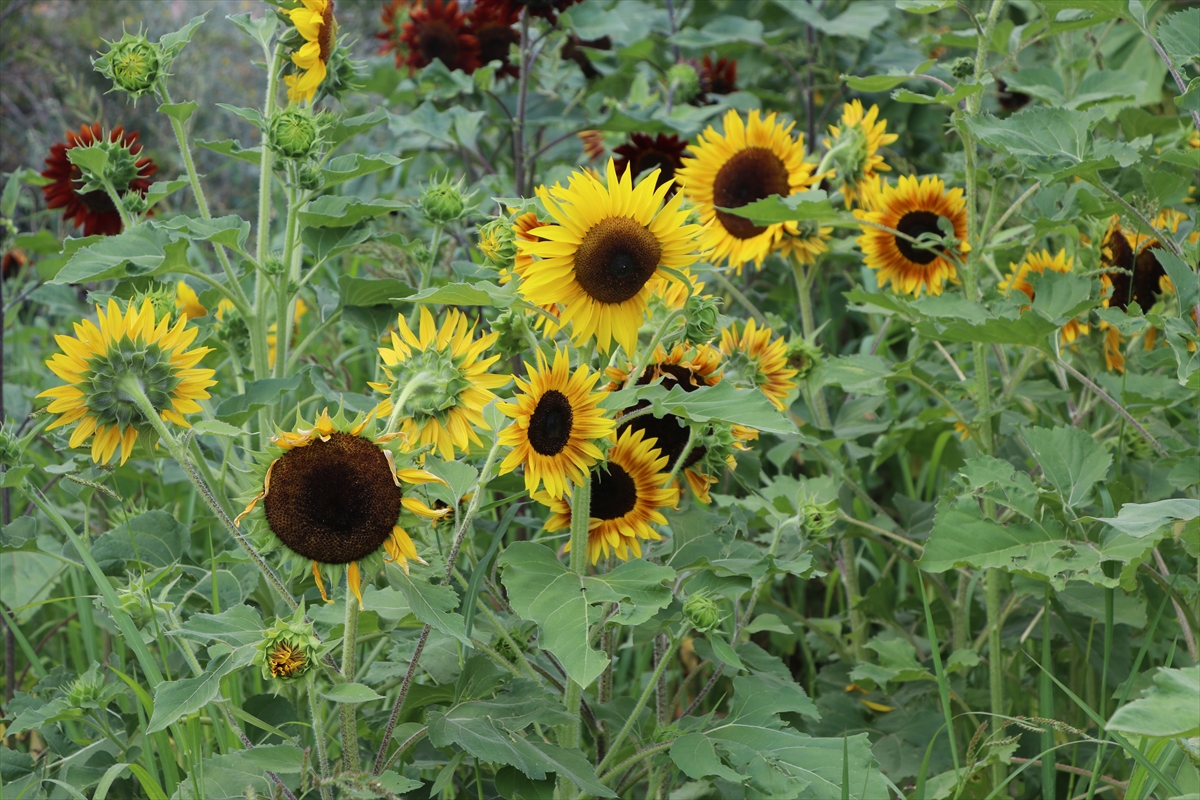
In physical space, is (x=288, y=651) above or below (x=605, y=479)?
below

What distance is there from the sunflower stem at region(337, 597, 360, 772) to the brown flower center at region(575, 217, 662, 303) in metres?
0.44

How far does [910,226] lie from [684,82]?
1.11 metres

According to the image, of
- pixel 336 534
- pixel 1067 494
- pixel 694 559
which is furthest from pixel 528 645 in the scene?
pixel 1067 494

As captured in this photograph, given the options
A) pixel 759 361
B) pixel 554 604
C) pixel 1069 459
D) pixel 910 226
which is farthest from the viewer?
pixel 910 226

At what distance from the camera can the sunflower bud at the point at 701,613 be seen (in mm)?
1290

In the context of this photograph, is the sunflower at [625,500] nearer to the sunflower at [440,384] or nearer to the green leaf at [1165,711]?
the sunflower at [440,384]

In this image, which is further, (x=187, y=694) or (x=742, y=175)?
(x=742, y=175)

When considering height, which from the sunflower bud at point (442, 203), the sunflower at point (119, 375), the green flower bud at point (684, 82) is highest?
the green flower bud at point (684, 82)

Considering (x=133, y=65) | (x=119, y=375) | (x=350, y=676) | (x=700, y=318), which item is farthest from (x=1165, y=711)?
(x=133, y=65)

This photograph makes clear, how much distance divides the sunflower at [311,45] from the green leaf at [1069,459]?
1.14m

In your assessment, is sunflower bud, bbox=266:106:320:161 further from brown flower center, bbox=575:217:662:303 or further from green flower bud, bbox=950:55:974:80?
green flower bud, bbox=950:55:974:80

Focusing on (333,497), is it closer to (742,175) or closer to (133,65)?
(133,65)

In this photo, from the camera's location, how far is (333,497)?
43.3 inches

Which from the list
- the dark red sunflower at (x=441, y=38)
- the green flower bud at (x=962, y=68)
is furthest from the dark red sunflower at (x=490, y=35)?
the green flower bud at (x=962, y=68)
